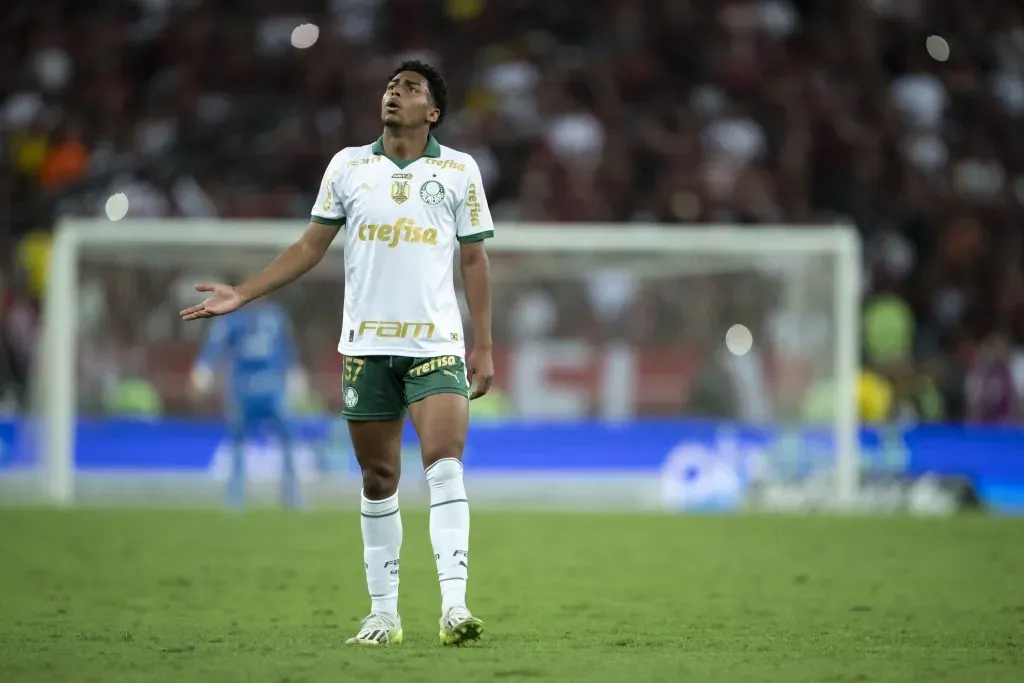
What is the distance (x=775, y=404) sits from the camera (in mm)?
16359

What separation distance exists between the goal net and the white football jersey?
9731 mm

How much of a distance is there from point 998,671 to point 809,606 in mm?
2424

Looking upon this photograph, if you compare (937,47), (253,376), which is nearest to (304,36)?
(253,376)

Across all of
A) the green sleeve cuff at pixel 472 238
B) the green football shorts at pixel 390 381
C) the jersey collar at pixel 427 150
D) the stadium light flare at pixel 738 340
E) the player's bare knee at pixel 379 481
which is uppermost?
the jersey collar at pixel 427 150

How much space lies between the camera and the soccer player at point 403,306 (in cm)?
600

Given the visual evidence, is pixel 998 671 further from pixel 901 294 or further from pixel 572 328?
pixel 901 294

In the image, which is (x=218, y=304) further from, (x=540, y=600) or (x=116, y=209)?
Answer: (x=116, y=209)

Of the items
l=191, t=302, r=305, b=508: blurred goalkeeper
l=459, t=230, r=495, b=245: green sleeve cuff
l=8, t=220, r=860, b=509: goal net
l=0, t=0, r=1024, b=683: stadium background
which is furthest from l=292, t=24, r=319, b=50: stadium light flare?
l=459, t=230, r=495, b=245: green sleeve cuff

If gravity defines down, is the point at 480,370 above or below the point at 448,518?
above

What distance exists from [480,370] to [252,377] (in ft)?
29.6

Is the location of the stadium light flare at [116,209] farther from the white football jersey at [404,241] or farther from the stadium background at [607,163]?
the white football jersey at [404,241]

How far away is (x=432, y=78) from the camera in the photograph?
6234mm

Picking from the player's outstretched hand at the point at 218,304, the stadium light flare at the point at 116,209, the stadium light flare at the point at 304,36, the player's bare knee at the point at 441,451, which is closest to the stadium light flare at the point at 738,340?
the stadium light flare at the point at 116,209

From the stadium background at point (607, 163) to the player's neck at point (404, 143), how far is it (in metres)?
10.0
